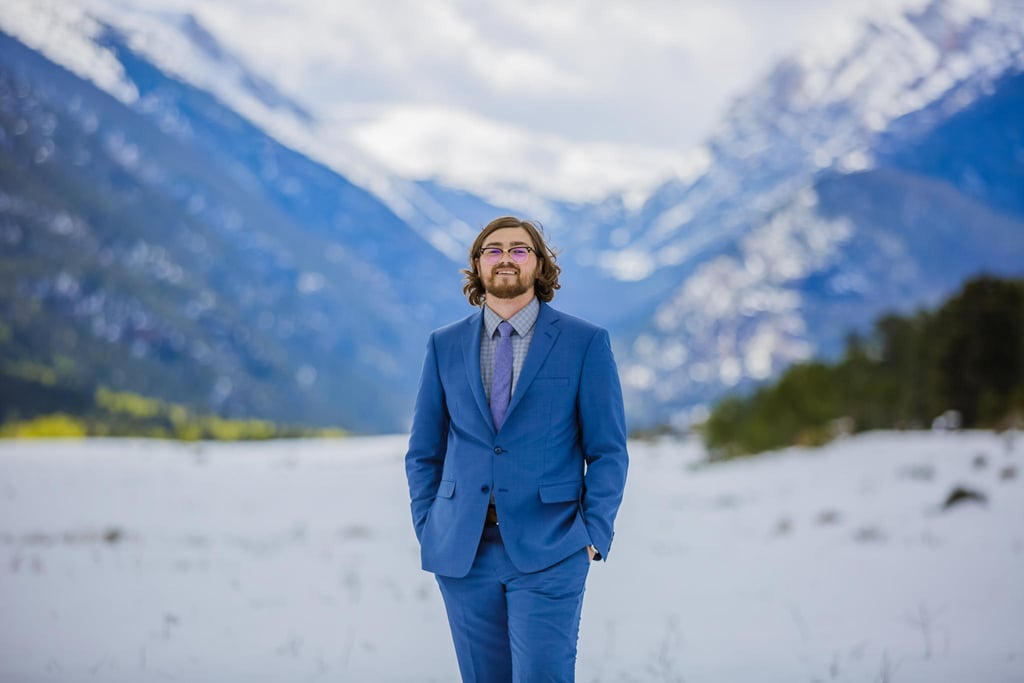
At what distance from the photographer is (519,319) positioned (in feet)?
13.0

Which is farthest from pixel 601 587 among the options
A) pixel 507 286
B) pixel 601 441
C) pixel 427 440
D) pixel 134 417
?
pixel 134 417

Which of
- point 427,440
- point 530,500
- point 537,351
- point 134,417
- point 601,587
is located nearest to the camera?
point 530,500

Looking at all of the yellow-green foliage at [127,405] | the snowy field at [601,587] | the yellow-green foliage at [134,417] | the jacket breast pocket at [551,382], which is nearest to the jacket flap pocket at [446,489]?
the jacket breast pocket at [551,382]

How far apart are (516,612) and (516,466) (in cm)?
55

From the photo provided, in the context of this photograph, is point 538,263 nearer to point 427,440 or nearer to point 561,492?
point 427,440

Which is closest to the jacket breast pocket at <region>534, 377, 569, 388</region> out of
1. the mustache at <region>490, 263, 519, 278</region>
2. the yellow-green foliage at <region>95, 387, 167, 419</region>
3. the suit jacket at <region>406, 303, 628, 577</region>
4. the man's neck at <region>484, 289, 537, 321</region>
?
the suit jacket at <region>406, 303, 628, 577</region>

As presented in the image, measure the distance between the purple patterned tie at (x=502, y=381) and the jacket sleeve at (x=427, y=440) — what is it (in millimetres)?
296

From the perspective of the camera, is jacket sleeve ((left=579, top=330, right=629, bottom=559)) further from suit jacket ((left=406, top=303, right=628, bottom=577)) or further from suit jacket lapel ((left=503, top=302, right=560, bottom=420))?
suit jacket lapel ((left=503, top=302, right=560, bottom=420))

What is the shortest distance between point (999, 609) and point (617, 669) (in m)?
3.21

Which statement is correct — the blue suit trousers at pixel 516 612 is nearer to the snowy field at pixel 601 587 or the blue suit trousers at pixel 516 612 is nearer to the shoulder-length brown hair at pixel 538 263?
the shoulder-length brown hair at pixel 538 263

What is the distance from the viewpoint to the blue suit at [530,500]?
3719 mm

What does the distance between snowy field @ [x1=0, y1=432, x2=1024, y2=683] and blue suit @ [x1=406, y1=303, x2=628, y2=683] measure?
2547mm

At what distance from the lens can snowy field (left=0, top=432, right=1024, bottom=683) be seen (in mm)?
6531

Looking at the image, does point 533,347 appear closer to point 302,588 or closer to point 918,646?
point 918,646
